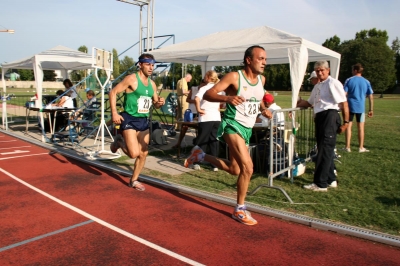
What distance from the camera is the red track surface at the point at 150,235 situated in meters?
3.49

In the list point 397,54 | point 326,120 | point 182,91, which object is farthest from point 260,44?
point 397,54

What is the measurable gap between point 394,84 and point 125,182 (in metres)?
69.6

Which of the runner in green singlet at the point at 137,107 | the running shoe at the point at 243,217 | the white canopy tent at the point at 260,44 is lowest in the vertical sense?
the running shoe at the point at 243,217

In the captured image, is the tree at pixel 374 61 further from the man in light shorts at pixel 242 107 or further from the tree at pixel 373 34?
the man in light shorts at pixel 242 107

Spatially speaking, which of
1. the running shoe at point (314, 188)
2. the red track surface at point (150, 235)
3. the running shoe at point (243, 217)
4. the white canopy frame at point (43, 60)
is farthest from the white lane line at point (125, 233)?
the white canopy frame at point (43, 60)

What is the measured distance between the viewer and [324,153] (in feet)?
18.6

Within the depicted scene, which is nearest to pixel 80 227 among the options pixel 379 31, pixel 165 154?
pixel 165 154

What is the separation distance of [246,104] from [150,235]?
6.59 ft

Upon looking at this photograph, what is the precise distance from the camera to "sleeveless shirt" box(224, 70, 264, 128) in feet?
13.9

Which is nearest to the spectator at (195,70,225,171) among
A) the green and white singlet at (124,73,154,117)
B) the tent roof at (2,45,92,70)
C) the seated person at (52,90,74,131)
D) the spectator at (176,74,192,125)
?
the green and white singlet at (124,73,154,117)

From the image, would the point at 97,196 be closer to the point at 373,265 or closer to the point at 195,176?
the point at 195,176

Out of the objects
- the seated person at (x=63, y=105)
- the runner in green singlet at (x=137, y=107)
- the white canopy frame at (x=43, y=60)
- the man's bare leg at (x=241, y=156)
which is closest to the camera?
the man's bare leg at (x=241, y=156)

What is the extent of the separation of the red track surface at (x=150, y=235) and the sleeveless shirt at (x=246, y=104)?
1393mm

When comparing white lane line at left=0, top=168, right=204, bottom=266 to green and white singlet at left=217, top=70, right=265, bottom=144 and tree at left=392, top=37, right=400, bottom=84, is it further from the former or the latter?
tree at left=392, top=37, right=400, bottom=84
